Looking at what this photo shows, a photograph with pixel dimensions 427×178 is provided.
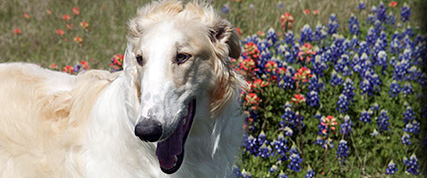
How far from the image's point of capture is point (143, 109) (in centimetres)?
271

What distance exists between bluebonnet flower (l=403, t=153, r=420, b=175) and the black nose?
293cm

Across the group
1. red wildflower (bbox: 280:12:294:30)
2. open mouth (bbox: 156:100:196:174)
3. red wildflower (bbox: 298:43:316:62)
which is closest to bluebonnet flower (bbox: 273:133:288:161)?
red wildflower (bbox: 298:43:316:62)

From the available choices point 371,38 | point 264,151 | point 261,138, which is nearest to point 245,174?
point 264,151

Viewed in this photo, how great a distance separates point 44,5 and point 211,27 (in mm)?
6141

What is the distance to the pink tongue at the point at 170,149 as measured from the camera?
2.98 metres

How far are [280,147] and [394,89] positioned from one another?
1.39 metres

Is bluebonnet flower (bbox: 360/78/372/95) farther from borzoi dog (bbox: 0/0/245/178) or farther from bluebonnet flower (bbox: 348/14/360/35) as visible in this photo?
borzoi dog (bbox: 0/0/245/178)

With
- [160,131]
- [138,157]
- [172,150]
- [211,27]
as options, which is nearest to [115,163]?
[138,157]

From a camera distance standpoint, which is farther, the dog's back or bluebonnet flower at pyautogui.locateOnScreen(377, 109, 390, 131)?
bluebonnet flower at pyautogui.locateOnScreen(377, 109, 390, 131)

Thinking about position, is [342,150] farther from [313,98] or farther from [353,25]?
[353,25]

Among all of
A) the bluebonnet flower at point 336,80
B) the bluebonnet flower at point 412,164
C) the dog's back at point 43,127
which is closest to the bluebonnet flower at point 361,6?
the bluebonnet flower at point 336,80

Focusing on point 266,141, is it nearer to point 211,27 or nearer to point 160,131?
point 211,27

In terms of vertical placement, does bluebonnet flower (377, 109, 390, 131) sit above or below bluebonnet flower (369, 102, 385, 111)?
below

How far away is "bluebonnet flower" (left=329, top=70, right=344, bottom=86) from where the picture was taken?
5.34m
